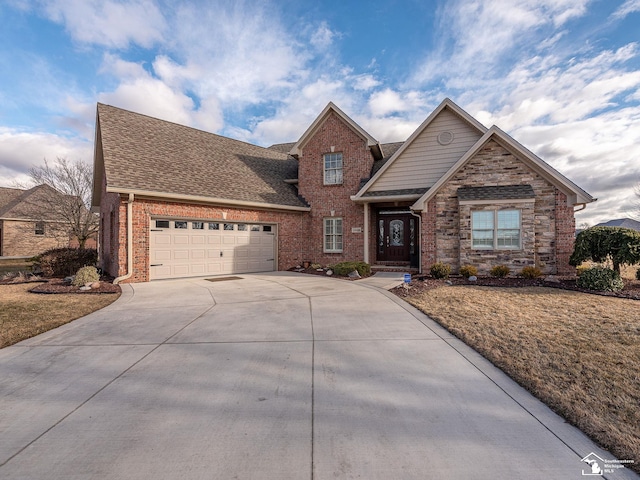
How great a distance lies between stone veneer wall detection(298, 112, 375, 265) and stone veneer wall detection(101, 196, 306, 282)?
1509mm

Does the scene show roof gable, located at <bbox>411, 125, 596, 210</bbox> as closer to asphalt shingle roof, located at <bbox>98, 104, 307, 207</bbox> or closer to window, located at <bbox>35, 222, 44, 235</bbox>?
asphalt shingle roof, located at <bbox>98, 104, 307, 207</bbox>

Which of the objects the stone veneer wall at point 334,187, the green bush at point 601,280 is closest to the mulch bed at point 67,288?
the stone veneer wall at point 334,187

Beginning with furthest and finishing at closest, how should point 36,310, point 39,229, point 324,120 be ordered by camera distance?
1. point 39,229
2. point 324,120
3. point 36,310

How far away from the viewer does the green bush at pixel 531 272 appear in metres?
10.5

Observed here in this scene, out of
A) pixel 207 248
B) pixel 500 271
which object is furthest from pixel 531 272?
pixel 207 248

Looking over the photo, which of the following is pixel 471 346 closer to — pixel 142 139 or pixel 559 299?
pixel 559 299

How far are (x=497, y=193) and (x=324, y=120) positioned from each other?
9055 millimetres

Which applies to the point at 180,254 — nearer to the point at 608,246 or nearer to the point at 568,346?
the point at 568,346

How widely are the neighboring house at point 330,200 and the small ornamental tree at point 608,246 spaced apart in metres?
0.93

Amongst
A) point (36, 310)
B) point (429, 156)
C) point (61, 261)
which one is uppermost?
point (429, 156)

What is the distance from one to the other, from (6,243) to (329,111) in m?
31.1

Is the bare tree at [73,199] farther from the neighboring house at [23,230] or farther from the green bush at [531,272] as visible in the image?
the green bush at [531,272]

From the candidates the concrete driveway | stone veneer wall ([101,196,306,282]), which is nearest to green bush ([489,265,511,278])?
the concrete driveway

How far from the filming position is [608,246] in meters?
9.39
